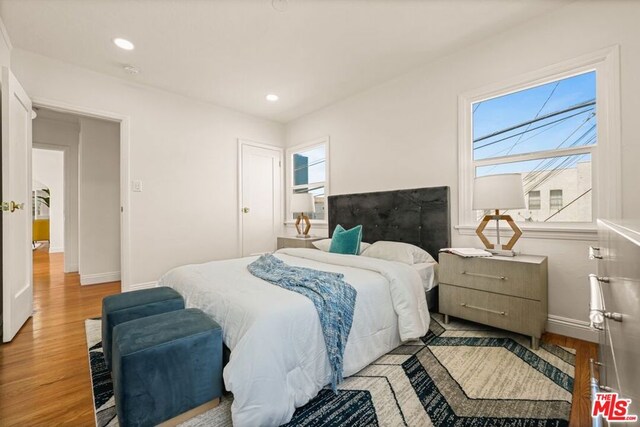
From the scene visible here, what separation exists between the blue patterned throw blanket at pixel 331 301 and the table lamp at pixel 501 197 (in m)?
1.32

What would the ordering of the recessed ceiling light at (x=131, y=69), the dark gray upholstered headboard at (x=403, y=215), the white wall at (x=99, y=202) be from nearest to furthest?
the dark gray upholstered headboard at (x=403, y=215)
the recessed ceiling light at (x=131, y=69)
the white wall at (x=99, y=202)

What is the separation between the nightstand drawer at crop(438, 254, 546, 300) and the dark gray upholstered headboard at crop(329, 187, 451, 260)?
444 millimetres

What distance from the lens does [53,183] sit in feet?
24.9

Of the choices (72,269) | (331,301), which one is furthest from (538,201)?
(72,269)

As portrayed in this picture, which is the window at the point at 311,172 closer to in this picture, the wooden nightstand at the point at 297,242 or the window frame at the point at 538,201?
the wooden nightstand at the point at 297,242

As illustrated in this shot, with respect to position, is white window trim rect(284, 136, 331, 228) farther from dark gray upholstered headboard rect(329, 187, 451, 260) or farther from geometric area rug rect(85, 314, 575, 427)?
geometric area rug rect(85, 314, 575, 427)

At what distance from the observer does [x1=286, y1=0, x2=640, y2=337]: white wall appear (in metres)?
1.98

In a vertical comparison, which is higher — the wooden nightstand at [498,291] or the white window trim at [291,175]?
the white window trim at [291,175]

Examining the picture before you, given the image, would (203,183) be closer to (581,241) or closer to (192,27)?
(192,27)

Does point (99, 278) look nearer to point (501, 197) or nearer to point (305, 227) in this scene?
point (305, 227)

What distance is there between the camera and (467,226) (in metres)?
2.74

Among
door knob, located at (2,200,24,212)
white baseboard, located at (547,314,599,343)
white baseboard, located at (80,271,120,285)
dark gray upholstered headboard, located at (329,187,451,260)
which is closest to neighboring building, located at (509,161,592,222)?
dark gray upholstered headboard, located at (329,187,451,260)

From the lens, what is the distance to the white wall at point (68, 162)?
4754mm

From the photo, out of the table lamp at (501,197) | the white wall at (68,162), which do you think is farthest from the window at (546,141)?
the white wall at (68,162)
